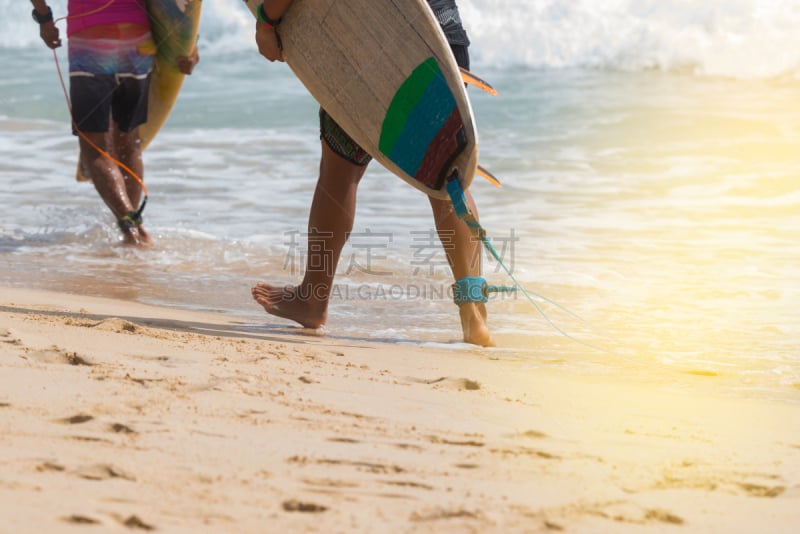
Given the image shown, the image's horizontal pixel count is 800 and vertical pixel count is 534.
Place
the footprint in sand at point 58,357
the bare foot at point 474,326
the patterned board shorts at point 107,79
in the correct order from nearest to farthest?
the footprint in sand at point 58,357 < the bare foot at point 474,326 < the patterned board shorts at point 107,79

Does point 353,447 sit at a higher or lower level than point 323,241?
lower

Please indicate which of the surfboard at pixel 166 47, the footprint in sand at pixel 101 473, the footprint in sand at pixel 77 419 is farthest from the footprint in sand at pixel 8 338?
the surfboard at pixel 166 47

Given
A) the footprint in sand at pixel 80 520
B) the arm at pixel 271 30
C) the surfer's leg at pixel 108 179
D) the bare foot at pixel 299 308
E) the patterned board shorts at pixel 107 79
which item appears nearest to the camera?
the footprint in sand at pixel 80 520

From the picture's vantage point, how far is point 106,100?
4387mm

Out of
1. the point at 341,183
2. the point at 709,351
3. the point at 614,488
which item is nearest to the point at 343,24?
the point at 341,183

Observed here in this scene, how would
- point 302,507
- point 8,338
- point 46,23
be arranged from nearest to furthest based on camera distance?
1. point 302,507
2. point 8,338
3. point 46,23

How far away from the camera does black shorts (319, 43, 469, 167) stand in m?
3.05

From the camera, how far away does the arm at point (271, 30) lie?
9.68 ft

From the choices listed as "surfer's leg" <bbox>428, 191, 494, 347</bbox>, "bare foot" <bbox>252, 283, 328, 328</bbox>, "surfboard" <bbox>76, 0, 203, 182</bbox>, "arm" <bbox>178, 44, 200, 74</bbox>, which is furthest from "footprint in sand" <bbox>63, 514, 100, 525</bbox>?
"arm" <bbox>178, 44, 200, 74</bbox>

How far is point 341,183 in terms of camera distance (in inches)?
123

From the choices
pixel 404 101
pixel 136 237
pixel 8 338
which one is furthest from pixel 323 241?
pixel 136 237

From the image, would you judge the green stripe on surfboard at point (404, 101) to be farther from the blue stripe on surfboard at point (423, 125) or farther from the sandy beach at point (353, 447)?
the sandy beach at point (353, 447)

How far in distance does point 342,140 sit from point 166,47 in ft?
6.18

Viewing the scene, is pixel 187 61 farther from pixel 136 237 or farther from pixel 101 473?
pixel 101 473
